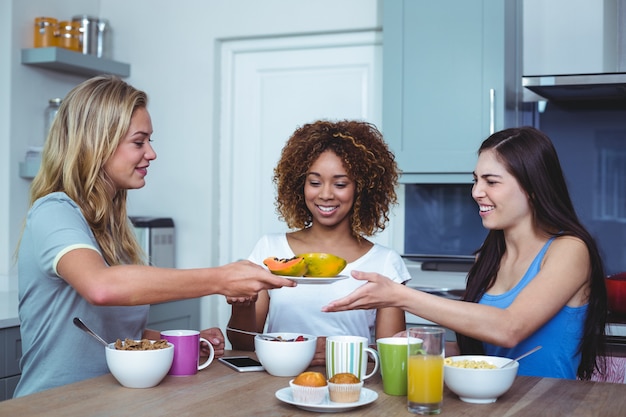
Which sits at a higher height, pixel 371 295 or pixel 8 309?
pixel 371 295

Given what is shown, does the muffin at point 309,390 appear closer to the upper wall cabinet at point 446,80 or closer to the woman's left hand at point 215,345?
the woman's left hand at point 215,345

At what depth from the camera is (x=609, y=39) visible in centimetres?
355

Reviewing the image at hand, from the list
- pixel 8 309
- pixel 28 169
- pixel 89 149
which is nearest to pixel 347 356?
pixel 89 149

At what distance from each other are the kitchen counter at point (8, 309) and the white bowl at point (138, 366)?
137 centimetres

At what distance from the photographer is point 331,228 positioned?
2320 mm

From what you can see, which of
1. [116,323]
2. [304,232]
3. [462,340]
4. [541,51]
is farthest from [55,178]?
[541,51]

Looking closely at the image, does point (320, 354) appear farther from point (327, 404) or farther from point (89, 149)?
point (89, 149)

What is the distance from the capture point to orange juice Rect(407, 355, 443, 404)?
56.7 inches

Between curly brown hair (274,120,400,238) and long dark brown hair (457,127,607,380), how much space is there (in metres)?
0.36

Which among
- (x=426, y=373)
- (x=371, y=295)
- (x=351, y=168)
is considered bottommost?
(x=426, y=373)

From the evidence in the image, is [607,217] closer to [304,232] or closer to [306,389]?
[304,232]

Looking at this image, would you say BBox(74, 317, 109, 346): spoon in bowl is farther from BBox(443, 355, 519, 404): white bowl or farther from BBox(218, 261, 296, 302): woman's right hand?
BBox(443, 355, 519, 404): white bowl

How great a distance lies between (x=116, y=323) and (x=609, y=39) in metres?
2.63

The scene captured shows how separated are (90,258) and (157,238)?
2407 millimetres
